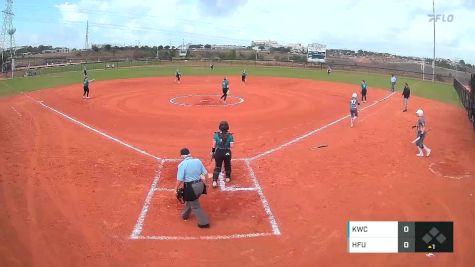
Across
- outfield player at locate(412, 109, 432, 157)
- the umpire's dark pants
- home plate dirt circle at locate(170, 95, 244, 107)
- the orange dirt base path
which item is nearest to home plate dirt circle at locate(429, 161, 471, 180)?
the orange dirt base path

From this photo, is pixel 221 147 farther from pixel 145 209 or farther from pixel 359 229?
pixel 359 229

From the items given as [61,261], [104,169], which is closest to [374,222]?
[61,261]

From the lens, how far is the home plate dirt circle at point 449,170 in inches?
517

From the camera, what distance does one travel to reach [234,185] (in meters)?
12.3

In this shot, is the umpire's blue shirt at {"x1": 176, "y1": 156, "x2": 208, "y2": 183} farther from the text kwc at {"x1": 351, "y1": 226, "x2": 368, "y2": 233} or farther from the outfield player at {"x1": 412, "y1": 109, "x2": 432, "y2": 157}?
the outfield player at {"x1": 412, "y1": 109, "x2": 432, "y2": 157}

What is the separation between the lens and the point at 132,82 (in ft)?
139

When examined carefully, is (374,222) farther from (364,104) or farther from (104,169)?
(364,104)

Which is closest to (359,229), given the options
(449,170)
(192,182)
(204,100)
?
(192,182)

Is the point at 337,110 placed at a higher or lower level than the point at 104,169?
higher

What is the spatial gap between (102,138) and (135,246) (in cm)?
1020
